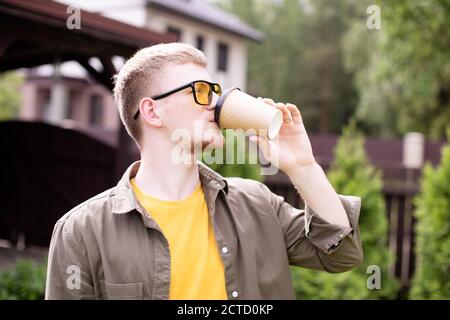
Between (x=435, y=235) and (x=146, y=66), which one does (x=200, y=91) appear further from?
(x=435, y=235)

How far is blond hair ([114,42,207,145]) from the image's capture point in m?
1.81

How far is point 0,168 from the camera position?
8.38 meters

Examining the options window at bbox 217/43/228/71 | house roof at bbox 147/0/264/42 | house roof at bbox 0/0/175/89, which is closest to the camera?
house roof at bbox 0/0/175/89

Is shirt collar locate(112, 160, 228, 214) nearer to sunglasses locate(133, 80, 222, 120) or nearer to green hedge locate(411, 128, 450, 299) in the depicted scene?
sunglasses locate(133, 80, 222, 120)

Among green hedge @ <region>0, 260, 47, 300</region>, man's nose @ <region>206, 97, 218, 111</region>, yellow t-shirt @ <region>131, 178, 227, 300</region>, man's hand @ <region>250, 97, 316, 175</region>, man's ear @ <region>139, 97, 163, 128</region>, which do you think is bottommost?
green hedge @ <region>0, 260, 47, 300</region>

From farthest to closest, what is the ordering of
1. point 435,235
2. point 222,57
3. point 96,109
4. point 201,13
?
1. point 96,109
2. point 222,57
3. point 201,13
4. point 435,235

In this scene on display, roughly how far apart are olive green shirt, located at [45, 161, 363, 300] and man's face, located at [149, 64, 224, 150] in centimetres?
18

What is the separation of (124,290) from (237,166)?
4144 mm

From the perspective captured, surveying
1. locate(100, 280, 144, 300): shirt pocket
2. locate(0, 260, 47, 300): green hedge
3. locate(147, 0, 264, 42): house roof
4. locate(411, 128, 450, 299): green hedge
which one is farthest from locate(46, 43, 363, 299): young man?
locate(147, 0, 264, 42): house roof

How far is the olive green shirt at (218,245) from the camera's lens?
1.68 m

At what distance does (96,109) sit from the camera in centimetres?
3002

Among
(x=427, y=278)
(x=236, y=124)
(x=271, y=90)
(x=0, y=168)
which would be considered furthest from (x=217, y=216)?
(x=271, y=90)

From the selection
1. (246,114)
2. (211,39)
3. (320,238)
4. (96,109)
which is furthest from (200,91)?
(96,109)

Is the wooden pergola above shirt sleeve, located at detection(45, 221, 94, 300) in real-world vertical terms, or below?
above
